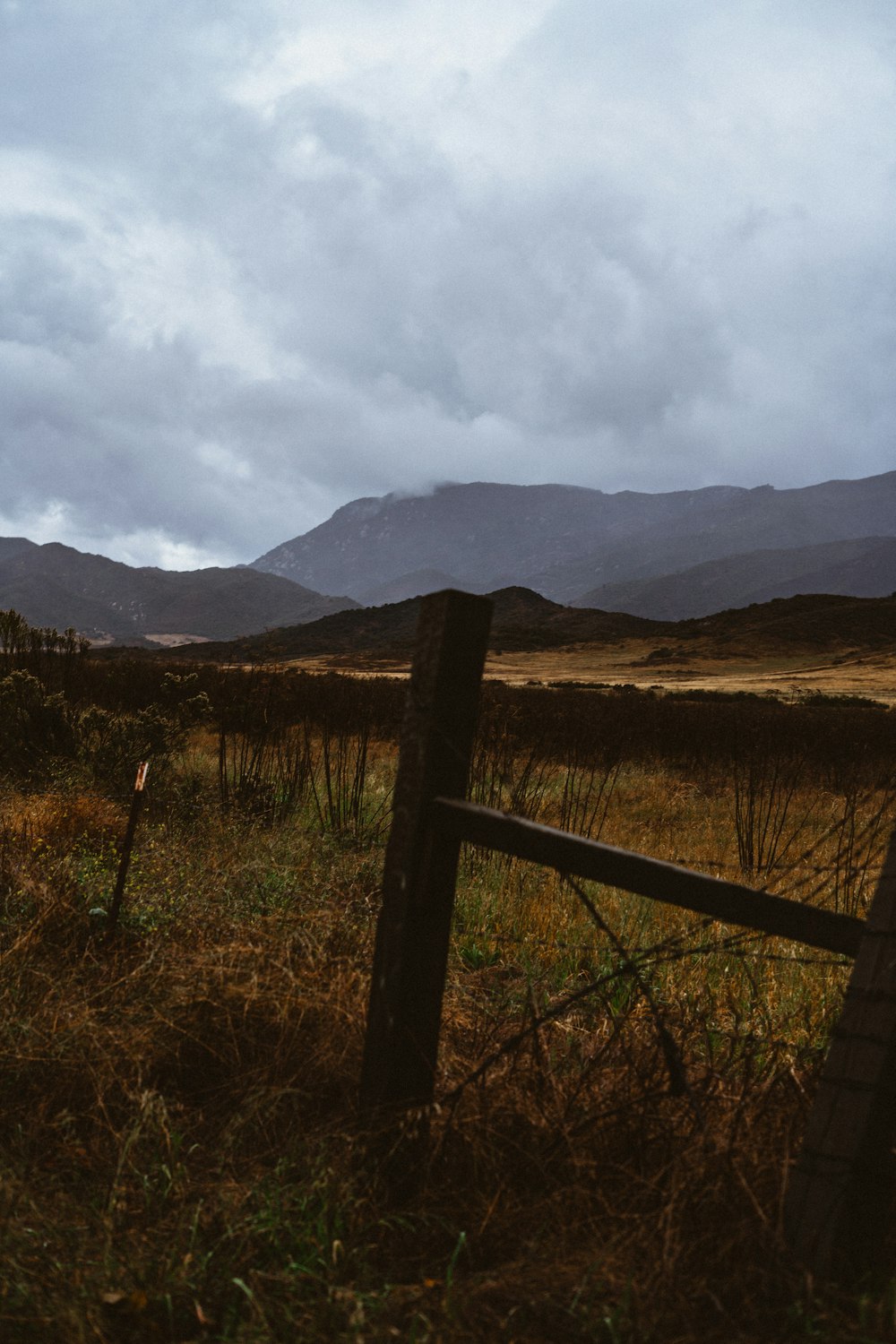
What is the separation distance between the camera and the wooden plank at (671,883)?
1.52 meters

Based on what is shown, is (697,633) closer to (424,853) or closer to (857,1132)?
(424,853)

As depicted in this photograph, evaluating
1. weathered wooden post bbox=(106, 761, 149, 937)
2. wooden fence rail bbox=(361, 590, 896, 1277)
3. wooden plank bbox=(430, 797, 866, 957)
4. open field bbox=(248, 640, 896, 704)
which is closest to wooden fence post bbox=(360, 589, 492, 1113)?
wooden fence rail bbox=(361, 590, 896, 1277)

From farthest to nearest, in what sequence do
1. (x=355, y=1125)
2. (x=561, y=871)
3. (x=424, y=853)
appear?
(x=355, y=1125)
(x=424, y=853)
(x=561, y=871)

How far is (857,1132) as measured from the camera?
1387 mm

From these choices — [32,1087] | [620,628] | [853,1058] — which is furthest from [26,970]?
[620,628]

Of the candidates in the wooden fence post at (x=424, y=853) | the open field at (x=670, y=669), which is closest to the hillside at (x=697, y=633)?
the open field at (x=670, y=669)

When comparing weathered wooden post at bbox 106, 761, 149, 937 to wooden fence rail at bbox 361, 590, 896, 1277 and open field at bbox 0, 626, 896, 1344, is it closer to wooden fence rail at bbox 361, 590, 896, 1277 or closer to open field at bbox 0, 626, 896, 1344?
open field at bbox 0, 626, 896, 1344

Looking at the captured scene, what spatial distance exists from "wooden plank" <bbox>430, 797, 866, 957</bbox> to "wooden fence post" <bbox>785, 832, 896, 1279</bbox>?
0.09m

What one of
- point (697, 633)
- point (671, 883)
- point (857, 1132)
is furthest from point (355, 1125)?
point (697, 633)

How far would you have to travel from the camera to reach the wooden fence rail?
4.60ft

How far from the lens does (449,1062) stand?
2.29m

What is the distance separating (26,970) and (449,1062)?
1616mm

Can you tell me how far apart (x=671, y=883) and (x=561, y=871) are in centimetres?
24

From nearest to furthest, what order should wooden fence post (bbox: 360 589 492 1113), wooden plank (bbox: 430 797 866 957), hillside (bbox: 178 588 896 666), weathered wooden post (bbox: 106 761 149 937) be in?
wooden plank (bbox: 430 797 866 957)
wooden fence post (bbox: 360 589 492 1113)
weathered wooden post (bbox: 106 761 149 937)
hillside (bbox: 178 588 896 666)
